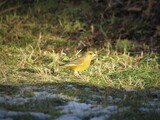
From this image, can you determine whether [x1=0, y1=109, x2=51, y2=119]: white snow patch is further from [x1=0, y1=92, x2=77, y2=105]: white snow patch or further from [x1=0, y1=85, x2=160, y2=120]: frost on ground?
[x1=0, y1=92, x2=77, y2=105]: white snow patch

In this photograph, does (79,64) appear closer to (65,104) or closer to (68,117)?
(65,104)

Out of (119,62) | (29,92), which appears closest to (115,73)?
(119,62)

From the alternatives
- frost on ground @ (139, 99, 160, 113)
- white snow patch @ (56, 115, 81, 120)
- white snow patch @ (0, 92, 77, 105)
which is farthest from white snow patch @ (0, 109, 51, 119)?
frost on ground @ (139, 99, 160, 113)

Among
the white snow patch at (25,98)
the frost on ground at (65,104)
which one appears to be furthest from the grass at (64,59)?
the white snow patch at (25,98)

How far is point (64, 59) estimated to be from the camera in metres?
10.1

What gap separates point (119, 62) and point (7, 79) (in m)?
2.28

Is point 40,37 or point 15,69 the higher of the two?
point 40,37

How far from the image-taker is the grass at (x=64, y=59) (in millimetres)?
8102

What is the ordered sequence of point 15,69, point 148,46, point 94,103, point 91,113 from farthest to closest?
point 148,46
point 15,69
point 94,103
point 91,113

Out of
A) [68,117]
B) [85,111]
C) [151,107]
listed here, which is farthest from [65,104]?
[151,107]

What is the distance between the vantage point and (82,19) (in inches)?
508

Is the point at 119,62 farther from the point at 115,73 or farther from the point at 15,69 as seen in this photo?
the point at 15,69

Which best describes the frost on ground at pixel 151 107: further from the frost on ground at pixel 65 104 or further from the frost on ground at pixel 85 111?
the frost on ground at pixel 85 111

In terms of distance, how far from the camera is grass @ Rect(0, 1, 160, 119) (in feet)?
26.6
